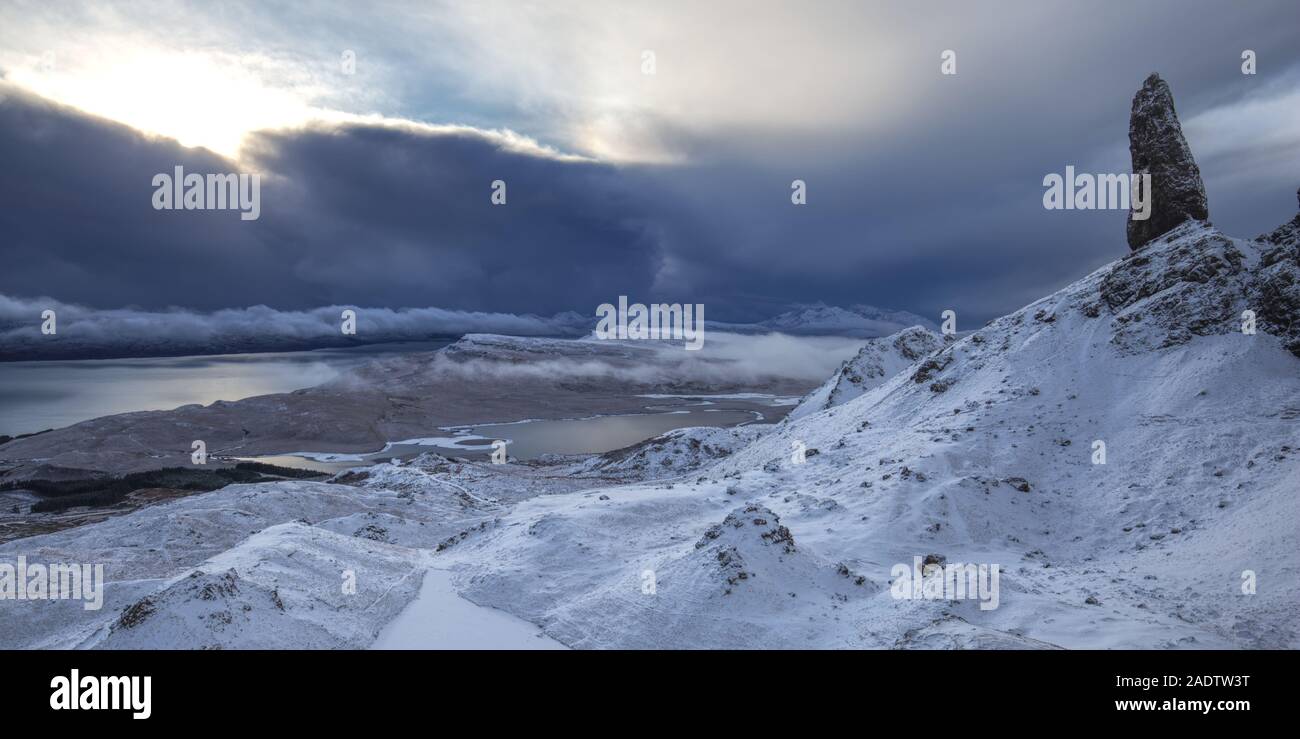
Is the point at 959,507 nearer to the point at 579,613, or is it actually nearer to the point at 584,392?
the point at 579,613

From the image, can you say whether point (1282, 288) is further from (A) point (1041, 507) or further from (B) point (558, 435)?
(B) point (558, 435)

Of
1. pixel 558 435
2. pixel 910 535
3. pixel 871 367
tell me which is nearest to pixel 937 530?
pixel 910 535

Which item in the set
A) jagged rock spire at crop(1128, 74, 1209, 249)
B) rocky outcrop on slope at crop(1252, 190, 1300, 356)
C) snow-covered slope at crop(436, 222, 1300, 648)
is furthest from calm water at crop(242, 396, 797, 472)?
rocky outcrop on slope at crop(1252, 190, 1300, 356)

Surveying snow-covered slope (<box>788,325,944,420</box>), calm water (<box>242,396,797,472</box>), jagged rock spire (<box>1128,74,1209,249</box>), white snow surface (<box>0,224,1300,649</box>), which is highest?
jagged rock spire (<box>1128,74,1209,249</box>)

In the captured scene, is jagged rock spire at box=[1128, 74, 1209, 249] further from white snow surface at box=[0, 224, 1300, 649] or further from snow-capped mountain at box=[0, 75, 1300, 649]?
white snow surface at box=[0, 224, 1300, 649]

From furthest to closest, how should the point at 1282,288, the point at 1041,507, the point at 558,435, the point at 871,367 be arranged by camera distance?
the point at 558,435 < the point at 871,367 < the point at 1282,288 < the point at 1041,507

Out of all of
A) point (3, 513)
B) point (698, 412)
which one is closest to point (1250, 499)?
point (3, 513)
